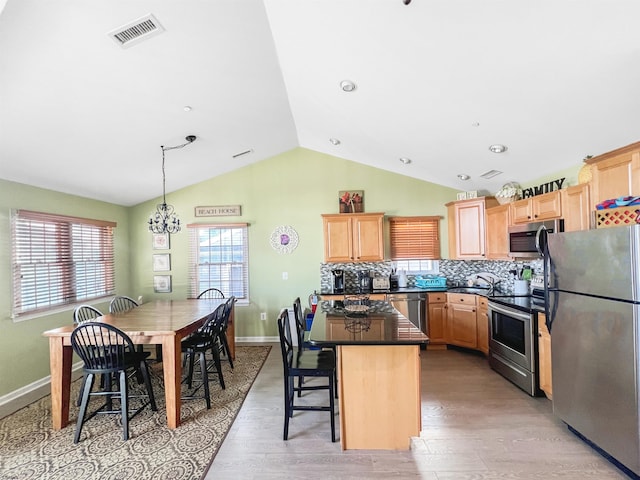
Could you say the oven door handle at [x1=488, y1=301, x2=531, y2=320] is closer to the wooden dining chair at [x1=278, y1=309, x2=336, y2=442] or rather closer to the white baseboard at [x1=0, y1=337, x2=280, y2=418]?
the wooden dining chair at [x1=278, y1=309, x2=336, y2=442]

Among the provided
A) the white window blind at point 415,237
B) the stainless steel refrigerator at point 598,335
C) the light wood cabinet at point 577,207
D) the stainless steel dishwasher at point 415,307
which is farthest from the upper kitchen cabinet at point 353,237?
the stainless steel refrigerator at point 598,335

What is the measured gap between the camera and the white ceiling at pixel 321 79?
1.78m

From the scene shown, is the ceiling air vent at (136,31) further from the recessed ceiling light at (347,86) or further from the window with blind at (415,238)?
the window with blind at (415,238)

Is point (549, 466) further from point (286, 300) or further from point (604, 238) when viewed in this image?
point (286, 300)

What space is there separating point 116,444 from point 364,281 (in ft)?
11.2

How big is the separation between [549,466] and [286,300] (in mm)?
3596

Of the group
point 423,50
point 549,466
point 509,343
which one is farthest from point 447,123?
point 549,466

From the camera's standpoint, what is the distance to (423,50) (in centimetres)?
209

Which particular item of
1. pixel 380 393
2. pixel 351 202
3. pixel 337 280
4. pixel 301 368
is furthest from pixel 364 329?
pixel 351 202

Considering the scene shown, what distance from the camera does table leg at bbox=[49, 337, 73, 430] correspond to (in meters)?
2.53

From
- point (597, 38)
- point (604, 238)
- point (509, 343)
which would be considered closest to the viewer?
point (597, 38)

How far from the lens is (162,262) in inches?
196

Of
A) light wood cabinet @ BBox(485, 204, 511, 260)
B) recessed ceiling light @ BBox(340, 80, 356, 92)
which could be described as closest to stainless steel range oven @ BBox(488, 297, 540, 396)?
light wood cabinet @ BBox(485, 204, 511, 260)

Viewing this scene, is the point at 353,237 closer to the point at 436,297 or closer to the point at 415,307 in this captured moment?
the point at 415,307
